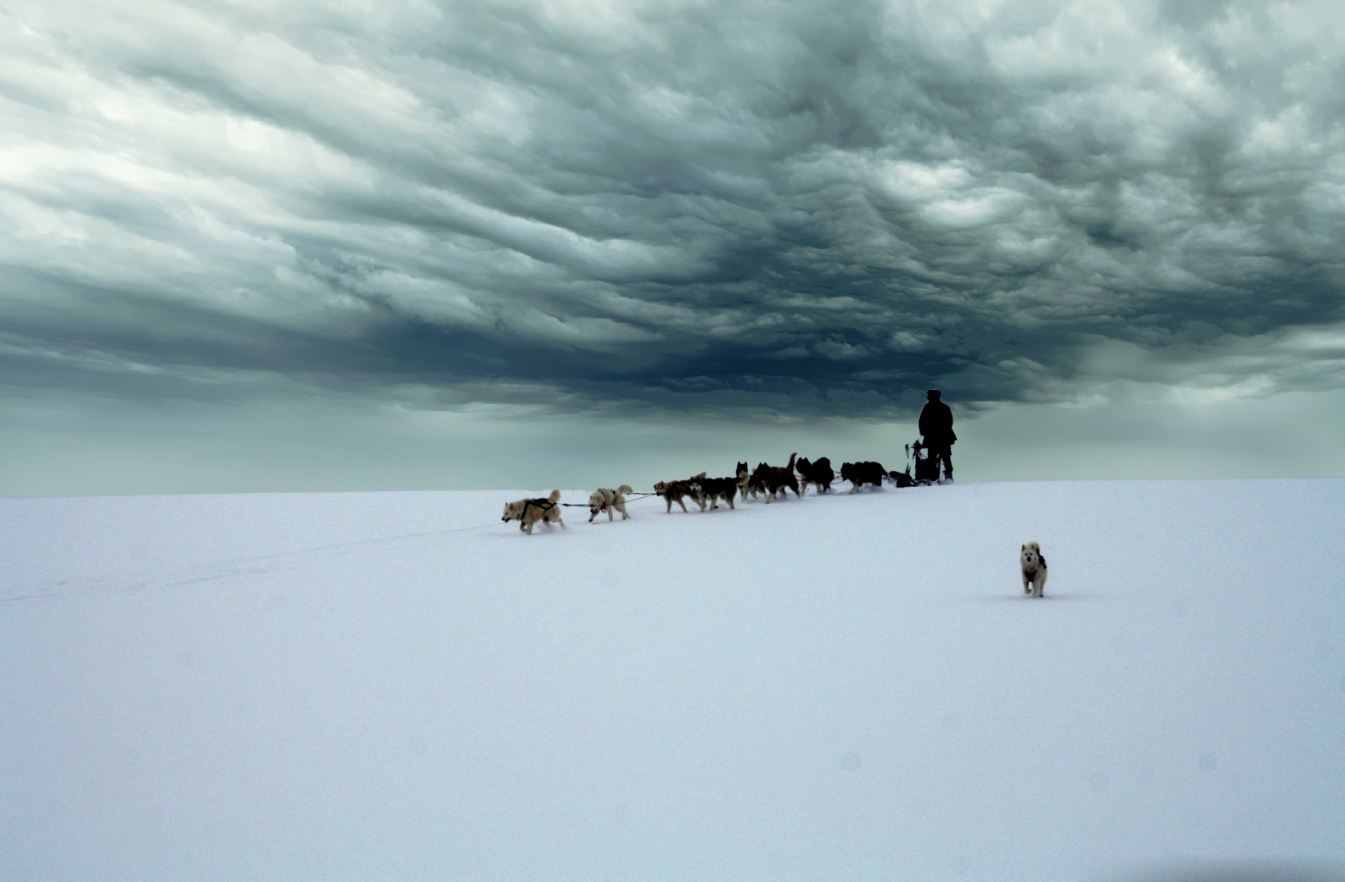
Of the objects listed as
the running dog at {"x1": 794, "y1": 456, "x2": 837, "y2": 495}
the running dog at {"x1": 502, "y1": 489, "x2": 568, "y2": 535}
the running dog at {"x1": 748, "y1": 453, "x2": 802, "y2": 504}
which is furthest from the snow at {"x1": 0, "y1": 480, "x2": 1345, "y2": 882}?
the running dog at {"x1": 794, "y1": 456, "x2": 837, "y2": 495}

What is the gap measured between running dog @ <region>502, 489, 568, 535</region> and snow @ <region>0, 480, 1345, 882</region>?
284cm

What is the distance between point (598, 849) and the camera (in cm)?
223

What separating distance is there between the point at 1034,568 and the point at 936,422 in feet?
37.9

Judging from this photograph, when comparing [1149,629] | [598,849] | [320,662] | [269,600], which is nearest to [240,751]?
[320,662]

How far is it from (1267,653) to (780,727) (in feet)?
8.85

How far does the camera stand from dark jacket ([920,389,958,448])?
16.0 metres

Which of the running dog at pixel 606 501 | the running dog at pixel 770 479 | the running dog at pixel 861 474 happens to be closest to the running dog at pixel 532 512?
the running dog at pixel 606 501

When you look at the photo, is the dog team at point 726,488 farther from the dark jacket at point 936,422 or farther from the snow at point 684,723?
the snow at point 684,723

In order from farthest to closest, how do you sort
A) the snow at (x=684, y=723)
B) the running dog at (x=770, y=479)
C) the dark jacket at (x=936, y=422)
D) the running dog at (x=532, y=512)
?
the dark jacket at (x=936, y=422), the running dog at (x=770, y=479), the running dog at (x=532, y=512), the snow at (x=684, y=723)

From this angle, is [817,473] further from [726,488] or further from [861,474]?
[726,488]

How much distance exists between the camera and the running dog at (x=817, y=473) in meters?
14.0

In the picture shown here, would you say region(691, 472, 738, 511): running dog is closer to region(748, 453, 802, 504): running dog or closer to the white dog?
region(748, 453, 802, 504): running dog

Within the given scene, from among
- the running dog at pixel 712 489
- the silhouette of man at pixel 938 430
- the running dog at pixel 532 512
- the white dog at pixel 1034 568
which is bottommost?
the white dog at pixel 1034 568

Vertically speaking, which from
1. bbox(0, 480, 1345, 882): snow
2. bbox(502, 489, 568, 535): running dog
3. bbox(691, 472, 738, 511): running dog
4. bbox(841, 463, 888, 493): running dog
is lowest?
bbox(0, 480, 1345, 882): snow
